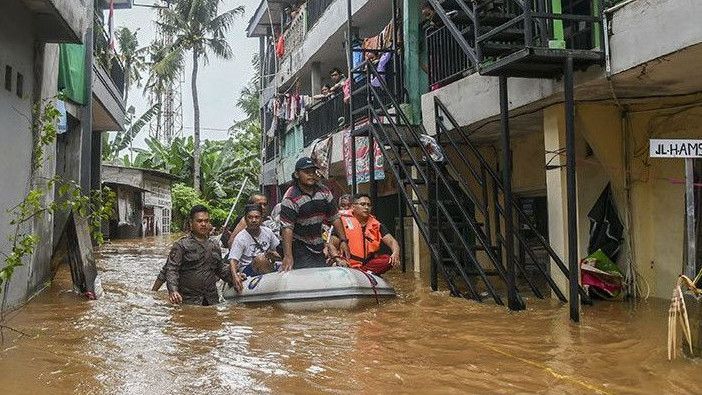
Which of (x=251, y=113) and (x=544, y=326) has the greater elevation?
(x=251, y=113)

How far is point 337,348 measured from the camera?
5.35 metres

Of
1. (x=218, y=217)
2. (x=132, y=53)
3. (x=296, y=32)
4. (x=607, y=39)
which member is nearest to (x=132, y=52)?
(x=132, y=53)

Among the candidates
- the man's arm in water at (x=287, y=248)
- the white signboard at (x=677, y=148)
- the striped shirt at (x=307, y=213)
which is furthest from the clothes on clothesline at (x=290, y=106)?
the white signboard at (x=677, y=148)

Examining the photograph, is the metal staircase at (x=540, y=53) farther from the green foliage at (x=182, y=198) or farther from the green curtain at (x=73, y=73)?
the green foliage at (x=182, y=198)

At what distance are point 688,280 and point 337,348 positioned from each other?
8.75 ft

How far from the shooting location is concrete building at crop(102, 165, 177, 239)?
27031 mm

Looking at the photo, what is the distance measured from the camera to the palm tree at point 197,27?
35812mm

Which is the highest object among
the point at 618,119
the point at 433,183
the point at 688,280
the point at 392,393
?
the point at 618,119

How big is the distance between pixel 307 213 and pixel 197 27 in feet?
102

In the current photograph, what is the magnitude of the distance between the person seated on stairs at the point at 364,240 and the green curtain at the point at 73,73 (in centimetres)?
498

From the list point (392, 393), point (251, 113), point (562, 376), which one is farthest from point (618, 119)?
point (251, 113)

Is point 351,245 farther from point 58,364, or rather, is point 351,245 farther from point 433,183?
point 58,364

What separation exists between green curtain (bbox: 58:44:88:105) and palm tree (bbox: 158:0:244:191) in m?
23.8

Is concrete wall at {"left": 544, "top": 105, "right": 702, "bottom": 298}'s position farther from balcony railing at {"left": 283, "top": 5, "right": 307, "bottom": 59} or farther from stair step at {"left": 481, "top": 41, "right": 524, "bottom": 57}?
balcony railing at {"left": 283, "top": 5, "right": 307, "bottom": 59}
